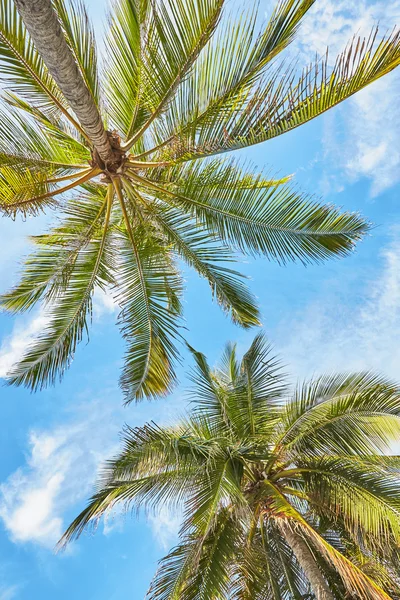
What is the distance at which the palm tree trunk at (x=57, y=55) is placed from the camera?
317 centimetres

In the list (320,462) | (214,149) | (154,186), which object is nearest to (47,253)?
(154,186)

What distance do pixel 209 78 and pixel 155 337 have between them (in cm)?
400

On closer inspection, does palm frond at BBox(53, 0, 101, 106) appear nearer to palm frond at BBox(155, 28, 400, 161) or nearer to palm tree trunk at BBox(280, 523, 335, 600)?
palm frond at BBox(155, 28, 400, 161)

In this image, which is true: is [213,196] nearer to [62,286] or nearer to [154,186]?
[154,186]

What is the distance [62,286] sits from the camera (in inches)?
297

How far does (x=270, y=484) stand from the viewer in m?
7.78

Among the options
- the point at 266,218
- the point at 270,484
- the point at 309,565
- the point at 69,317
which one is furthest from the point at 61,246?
the point at 309,565

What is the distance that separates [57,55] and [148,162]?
3067 mm

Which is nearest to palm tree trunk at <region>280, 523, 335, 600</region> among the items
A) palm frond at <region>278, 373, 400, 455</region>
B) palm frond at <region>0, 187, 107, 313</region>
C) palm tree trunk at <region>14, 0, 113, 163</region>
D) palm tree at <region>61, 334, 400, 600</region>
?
palm tree at <region>61, 334, 400, 600</region>

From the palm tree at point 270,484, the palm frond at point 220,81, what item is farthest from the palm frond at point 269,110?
the palm tree at point 270,484

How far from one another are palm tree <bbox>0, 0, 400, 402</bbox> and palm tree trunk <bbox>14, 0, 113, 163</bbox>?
0.04ft

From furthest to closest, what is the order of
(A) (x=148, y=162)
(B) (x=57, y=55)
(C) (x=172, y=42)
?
(A) (x=148, y=162), (C) (x=172, y=42), (B) (x=57, y=55)

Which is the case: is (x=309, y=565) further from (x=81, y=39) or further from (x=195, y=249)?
(x=81, y=39)

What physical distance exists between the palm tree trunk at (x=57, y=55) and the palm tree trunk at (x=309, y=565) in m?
6.05
